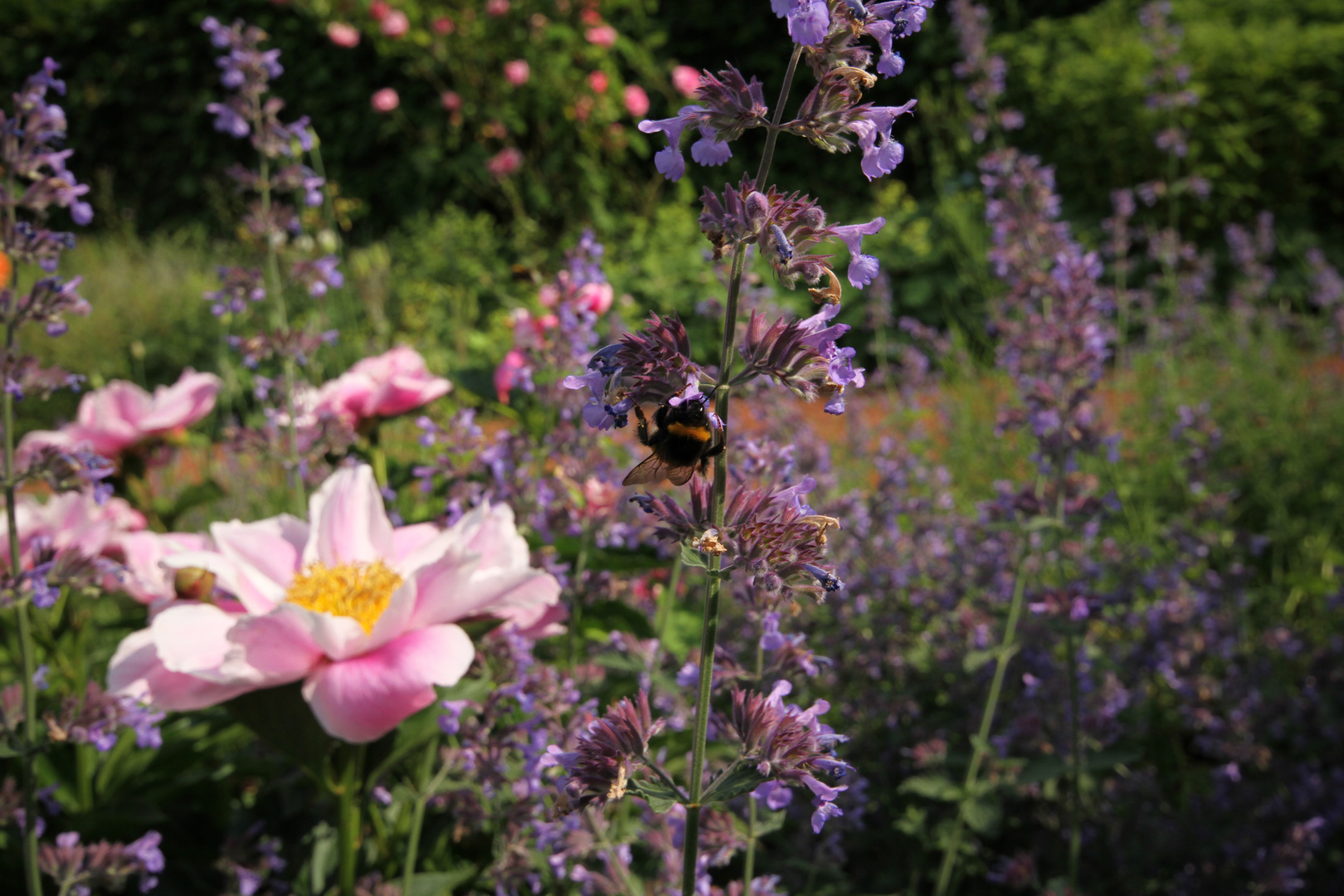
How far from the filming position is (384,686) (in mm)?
1110

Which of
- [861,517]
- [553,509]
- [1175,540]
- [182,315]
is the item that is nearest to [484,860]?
[553,509]

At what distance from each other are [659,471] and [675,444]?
0.05m

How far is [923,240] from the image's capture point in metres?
6.86

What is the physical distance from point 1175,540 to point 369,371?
7.73 ft

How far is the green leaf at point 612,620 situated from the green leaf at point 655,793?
88 cm

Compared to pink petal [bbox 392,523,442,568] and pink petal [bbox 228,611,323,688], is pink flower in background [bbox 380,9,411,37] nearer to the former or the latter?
pink petal [bbox 392,523,442,568]

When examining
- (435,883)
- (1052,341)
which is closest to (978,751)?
(1052,341)

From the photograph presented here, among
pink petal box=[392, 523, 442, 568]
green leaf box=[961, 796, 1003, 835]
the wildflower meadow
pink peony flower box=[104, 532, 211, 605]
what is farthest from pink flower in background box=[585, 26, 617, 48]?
green leaf box=[961, 796, 1003, 835]

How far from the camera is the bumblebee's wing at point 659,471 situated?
41.1 inches

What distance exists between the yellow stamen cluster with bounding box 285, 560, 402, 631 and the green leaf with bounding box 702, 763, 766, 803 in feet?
2.00

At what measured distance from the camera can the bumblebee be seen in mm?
1008

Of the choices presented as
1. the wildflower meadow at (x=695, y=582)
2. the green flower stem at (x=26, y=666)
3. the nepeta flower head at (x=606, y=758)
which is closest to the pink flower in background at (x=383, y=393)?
the wildflower meadow at (x=695, y=582)

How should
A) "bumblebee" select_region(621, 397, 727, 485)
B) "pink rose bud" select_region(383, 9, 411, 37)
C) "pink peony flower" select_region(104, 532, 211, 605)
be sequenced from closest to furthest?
1. "bumblebee" select_region(621, 397, 727, 485)
2. "pink peony flower" select_region(104, 532, 211, 605)
3. "pink rose bud" select_region(383, 9, 411, 37)

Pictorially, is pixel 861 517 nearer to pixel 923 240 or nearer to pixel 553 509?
pixel 553 509
